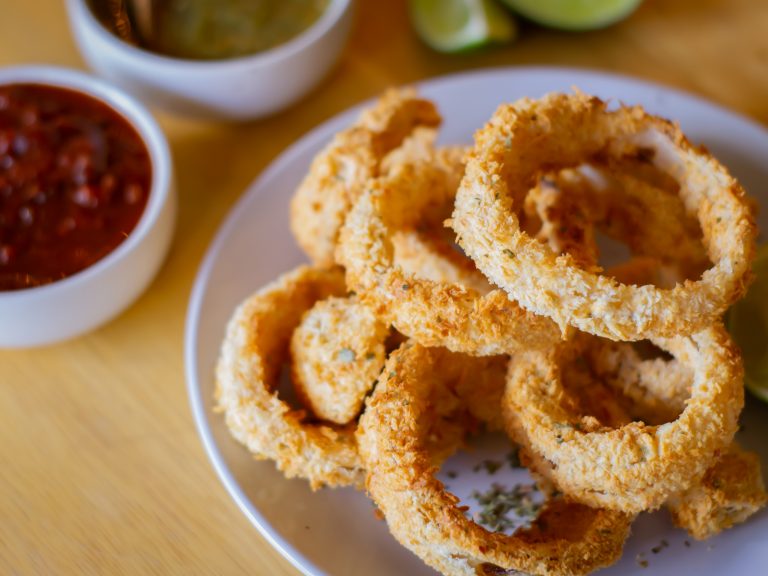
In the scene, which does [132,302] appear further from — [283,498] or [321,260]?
[283,498]

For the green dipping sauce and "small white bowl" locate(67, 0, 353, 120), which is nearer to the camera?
"small white bowl" locate(67, 0, 353, 120)

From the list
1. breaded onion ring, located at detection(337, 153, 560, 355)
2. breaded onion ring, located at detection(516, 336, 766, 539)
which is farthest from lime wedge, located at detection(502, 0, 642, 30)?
breaded onion ring, located at detection(516, 336, 766, 539)

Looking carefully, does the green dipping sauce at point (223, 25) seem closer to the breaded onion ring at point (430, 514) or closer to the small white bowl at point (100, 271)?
the small white bowl at point (100, 271)

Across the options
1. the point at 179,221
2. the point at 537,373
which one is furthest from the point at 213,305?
Answer: the point at 537,373

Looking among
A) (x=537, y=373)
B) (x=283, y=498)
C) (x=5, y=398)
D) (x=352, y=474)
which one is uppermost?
(x=537, y=373)

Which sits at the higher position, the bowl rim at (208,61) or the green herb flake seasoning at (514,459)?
the bowl rim at (208,61)

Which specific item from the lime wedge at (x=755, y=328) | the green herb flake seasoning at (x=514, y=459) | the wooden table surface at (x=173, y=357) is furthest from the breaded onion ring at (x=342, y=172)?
the lime wedge at (x=755, y=328)

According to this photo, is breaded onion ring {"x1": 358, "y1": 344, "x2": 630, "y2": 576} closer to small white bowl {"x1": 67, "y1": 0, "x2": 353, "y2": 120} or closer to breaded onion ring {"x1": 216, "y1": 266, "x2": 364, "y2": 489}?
breaded onion ring {"x1": 216, "y1": 266, "x2": 364, "y2": 489}
